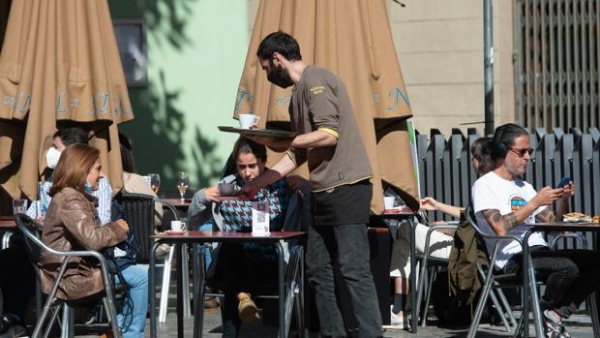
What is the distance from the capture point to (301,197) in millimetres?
8117

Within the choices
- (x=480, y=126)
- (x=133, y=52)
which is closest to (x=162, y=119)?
(x=133, y=52)

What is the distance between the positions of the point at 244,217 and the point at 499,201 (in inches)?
64.1

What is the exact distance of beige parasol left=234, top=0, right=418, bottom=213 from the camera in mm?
8383

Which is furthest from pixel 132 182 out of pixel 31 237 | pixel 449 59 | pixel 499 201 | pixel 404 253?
pixel 449 59

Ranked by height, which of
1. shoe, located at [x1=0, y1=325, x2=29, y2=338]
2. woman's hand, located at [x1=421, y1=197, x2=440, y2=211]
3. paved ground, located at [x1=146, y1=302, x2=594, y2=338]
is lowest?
paved ground, located at [x1=146, y1=302, x2=594, y2=338]

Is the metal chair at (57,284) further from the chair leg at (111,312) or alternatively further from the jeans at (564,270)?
the jeans at (564,270)

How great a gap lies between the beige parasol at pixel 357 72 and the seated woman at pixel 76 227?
1.36 metres

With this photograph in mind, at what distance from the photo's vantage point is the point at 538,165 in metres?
11.0

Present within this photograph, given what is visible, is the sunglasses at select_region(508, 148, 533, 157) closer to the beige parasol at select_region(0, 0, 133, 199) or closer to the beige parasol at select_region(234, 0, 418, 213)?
the beige parasol at select_region(234, 0, 418, 213)

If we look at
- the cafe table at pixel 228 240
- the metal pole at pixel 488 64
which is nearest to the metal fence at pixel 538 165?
the metal pole at pixel 488 64

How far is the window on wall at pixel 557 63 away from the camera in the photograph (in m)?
14.8

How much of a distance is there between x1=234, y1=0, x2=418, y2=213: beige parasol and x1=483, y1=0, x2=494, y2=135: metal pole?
15.6 ft

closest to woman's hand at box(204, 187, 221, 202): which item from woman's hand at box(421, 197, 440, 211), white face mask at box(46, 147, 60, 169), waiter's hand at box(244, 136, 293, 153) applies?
waiter's hand at box(244, 136, 293, 153)

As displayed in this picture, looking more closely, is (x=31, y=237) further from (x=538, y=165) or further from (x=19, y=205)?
(x=538, y=165)
